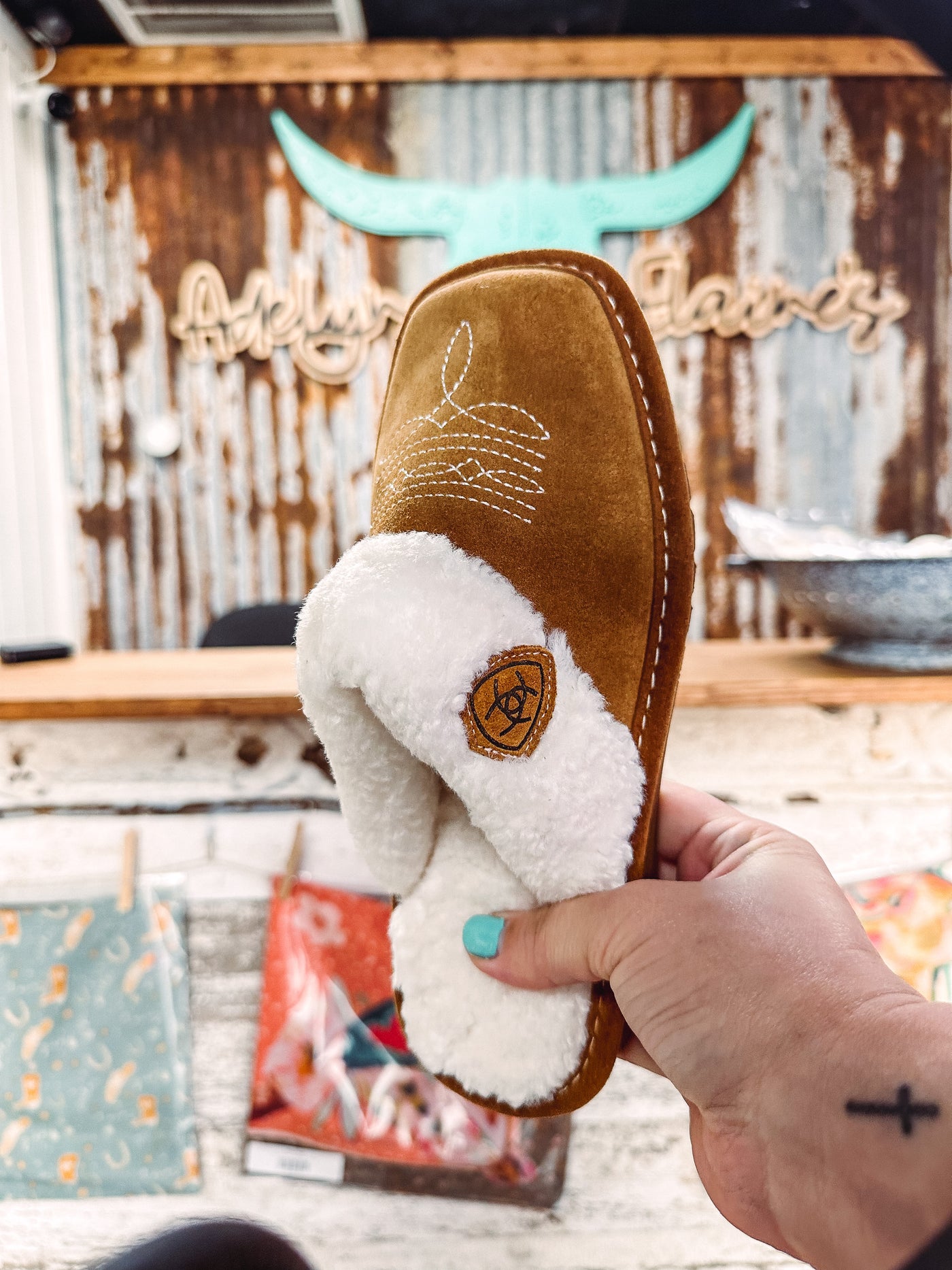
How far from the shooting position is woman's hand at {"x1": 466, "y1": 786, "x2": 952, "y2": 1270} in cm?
35

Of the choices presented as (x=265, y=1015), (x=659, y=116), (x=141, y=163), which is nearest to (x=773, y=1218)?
(x=265, y=1015)

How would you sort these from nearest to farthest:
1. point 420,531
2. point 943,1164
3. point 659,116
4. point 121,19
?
point 943,1164 < point 420,531 < point 121,19 < point 659,116

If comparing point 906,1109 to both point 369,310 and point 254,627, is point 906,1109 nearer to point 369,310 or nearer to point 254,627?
point 254,627

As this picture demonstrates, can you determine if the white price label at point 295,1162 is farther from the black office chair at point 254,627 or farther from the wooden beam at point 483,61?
the wooden beam at point 483,61

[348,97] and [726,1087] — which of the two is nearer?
[726,1087]

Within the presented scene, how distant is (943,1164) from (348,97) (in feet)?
8.81

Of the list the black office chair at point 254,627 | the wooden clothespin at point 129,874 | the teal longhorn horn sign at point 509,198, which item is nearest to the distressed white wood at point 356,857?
the wooden clothespin at point 129,874

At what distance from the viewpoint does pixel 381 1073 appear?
829 millimetres

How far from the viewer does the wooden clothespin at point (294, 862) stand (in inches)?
32.6

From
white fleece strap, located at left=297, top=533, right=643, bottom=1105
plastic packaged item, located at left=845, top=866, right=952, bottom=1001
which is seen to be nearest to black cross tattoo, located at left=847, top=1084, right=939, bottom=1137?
white fleece strap, located at left=297, top=533, right=643, bottom=1105

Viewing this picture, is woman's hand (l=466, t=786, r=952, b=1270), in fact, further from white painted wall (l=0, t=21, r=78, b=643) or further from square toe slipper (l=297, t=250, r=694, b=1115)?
white painted wall (l=0, t=21, r=78, b=643)

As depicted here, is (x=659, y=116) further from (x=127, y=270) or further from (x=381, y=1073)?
(x=381, y=1073)

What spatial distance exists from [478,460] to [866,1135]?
16.5 inches

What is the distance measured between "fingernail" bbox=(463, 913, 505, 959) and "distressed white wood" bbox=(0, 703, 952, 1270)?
326 mm
